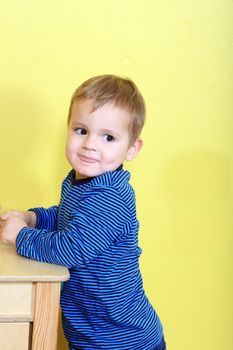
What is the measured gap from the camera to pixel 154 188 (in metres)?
1.46

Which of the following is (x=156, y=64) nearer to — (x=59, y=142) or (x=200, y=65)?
(x=200, y=65)

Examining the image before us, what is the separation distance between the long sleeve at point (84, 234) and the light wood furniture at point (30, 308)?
4cm

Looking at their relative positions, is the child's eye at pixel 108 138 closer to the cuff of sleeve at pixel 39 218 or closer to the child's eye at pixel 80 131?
the child's eye at pixel 80 131

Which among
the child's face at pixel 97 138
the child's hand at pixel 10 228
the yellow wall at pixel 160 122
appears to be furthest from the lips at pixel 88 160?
the yellow wall at pixel 160 122

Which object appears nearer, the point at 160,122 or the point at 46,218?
the point at 46,218

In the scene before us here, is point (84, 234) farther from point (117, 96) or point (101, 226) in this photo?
point (117, 96)

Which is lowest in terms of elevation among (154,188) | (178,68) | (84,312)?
(84,312)

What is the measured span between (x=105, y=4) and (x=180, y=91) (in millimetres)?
276

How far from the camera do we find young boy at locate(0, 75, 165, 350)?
1.01 m

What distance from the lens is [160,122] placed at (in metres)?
1.45

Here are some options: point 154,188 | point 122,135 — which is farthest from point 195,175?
point 122,135

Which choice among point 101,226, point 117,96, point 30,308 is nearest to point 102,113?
point 117,96

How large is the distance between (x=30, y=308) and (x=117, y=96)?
1.29 ft

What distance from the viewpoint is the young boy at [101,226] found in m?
1.01
